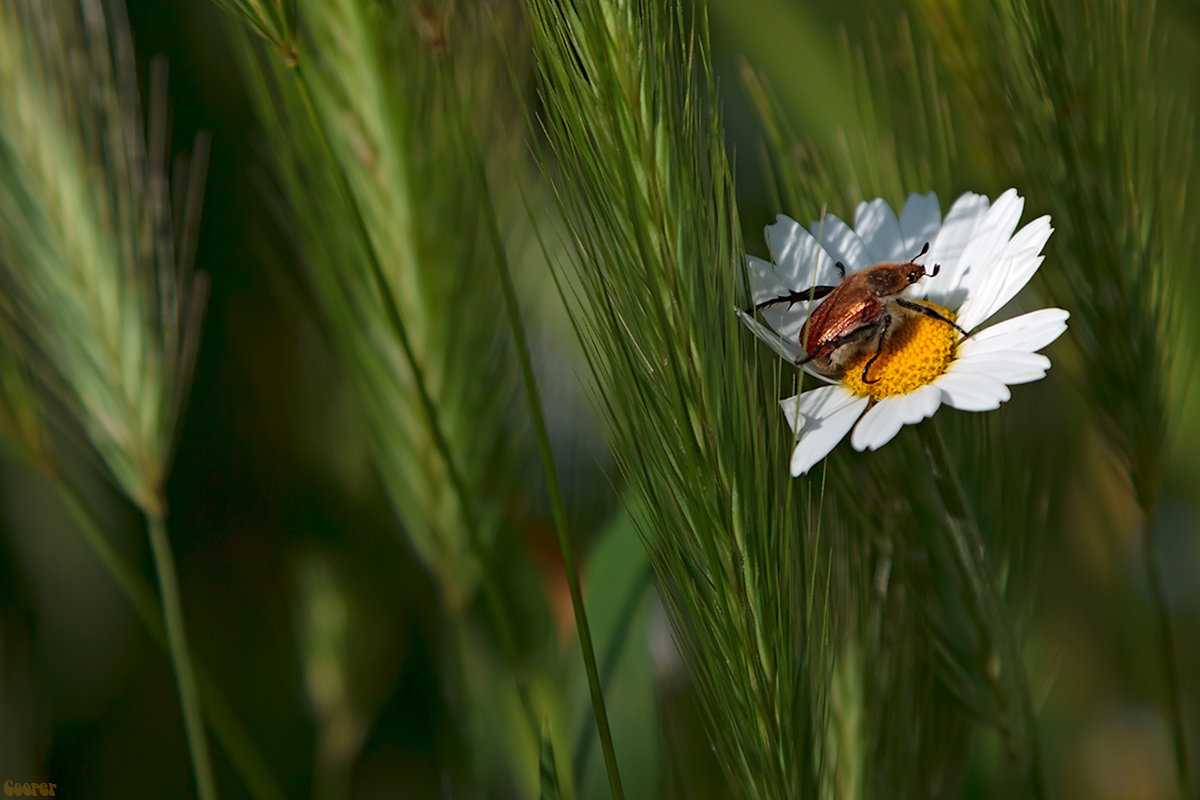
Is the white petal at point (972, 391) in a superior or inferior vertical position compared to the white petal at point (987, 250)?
inferior

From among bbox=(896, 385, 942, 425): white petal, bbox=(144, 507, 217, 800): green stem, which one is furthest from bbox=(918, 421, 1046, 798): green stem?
bbox=(144, 507, 217, 800): green stem

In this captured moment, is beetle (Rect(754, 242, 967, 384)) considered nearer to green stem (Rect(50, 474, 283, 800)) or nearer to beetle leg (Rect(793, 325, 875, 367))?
beetle leg (Rect(793, 325, 875, 367))

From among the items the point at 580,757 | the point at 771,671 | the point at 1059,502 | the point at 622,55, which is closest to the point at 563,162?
the point at 622,55

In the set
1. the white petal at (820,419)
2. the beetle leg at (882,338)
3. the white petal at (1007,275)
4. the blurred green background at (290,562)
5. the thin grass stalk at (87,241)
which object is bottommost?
the blurred green background at (290,562)

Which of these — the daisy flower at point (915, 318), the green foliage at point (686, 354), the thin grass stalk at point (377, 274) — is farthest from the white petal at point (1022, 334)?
the thin grass stalk at point (377, 274)

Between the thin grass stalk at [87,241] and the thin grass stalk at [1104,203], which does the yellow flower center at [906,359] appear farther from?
the thin grass stalk at [87,241]

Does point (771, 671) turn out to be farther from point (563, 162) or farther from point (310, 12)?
point (310, 12)
